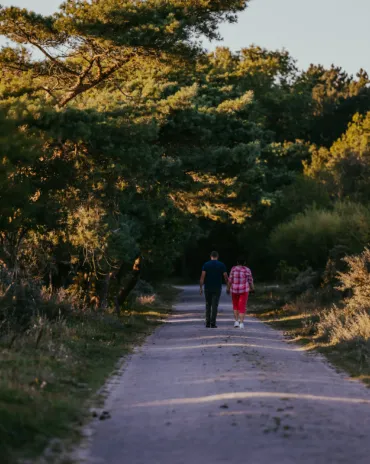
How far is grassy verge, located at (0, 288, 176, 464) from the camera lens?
29.9 feet

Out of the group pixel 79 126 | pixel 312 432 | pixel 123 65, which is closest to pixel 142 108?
pixel 123 65

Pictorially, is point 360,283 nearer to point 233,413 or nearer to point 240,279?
point 240,279

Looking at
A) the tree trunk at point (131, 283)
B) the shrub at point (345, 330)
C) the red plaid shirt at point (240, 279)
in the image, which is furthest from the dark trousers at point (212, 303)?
the tree trunk at point (131, 283)

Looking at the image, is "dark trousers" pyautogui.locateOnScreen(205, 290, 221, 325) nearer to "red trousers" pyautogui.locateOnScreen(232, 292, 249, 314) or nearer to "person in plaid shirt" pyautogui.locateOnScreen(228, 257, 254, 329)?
"person in plaid shirt" pyautogui.locateOnScreen(228, 257, 254, 329)

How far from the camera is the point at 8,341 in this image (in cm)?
1611

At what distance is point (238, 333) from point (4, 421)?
14980mm

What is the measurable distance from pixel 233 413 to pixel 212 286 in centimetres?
1553

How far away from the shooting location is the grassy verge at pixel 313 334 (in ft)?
55.0

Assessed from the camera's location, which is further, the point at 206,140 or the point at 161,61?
the point at 206,140

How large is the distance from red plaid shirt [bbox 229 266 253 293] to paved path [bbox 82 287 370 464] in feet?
27.2

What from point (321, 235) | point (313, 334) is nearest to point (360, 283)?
point (313, 334)

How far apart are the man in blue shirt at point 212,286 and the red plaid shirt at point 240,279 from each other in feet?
1.00

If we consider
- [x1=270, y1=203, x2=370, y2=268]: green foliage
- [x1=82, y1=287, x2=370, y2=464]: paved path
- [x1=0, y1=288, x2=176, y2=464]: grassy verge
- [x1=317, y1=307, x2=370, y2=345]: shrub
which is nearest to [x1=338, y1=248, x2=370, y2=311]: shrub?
[x1=317, y1=307, x2=370, y2=345]: shrub

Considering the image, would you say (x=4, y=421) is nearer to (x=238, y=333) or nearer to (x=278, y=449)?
(x=278, y=449)
